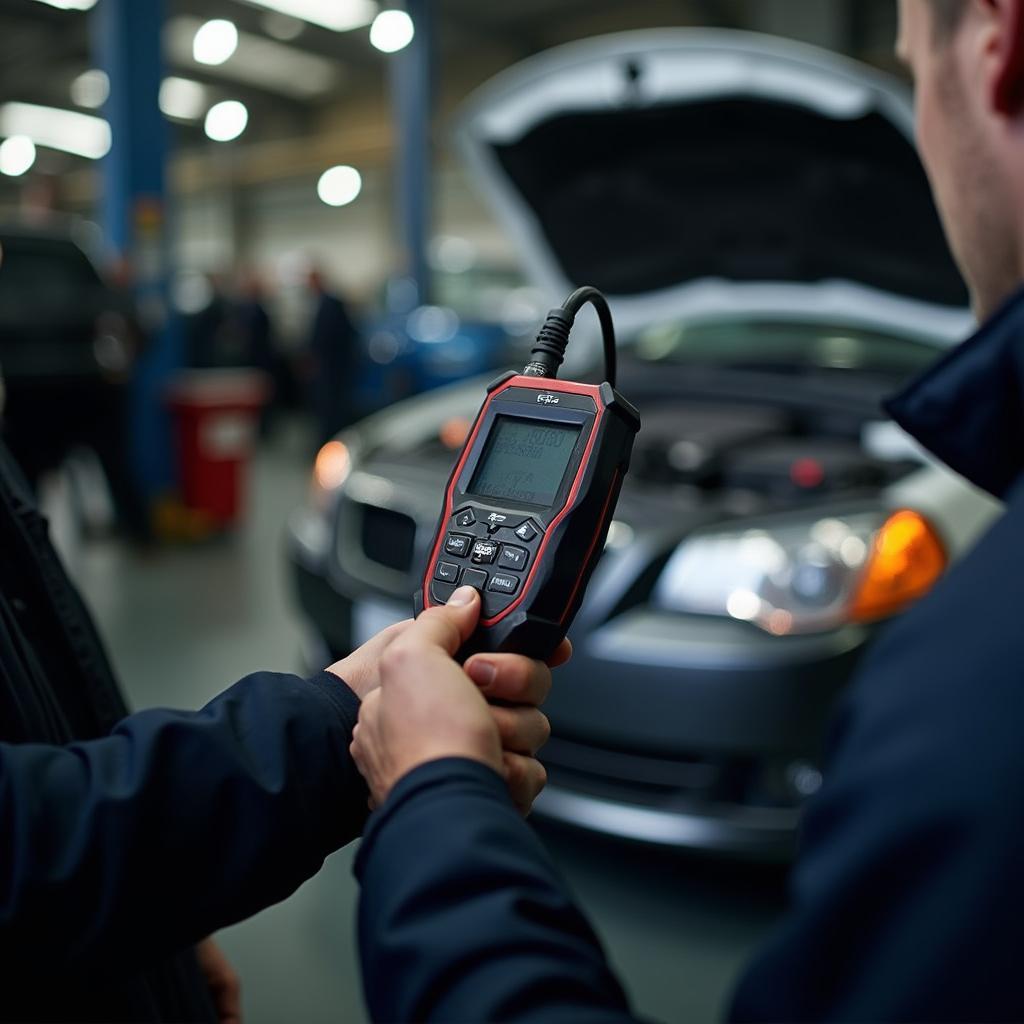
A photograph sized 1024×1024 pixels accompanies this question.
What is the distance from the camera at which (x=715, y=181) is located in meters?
2.61

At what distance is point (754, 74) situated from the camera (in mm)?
2072

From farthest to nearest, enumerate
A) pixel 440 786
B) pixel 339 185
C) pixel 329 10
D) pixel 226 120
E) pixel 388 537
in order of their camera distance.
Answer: pixel 339 185 < pixel 226 120 < pixel 329 10 < pixel 388 537 < pixel 440 786

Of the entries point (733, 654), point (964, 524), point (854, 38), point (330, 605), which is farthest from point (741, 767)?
point (854, 38)

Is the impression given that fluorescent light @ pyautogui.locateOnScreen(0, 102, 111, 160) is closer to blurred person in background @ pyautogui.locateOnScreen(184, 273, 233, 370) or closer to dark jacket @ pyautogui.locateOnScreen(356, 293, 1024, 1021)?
blurred person in background @ pyautogui.locateOnScreen(184, 273, 233, 370)

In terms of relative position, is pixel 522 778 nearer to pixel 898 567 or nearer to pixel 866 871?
pixel 866 871

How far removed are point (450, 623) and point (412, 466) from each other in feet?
5.64

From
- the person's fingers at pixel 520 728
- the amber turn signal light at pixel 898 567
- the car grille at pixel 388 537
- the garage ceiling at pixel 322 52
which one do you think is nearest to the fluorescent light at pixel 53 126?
the garage ceiling at pixel 322 52

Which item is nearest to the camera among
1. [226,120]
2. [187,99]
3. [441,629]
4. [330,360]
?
[441,629]

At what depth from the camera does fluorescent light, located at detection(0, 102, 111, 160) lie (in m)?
12.9

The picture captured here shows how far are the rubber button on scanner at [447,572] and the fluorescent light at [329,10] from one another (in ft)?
29.3

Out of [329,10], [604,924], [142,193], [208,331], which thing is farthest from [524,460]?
[329,10]

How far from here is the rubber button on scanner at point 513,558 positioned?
28.2 inches

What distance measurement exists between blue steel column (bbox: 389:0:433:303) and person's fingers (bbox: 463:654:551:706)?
7.20 m

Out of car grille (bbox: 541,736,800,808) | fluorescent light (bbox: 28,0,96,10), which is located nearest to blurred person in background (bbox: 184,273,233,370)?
fluorescent light (bbox: 28,0,96,10)
